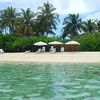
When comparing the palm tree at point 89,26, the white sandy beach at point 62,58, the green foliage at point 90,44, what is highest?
the palm tree at point 89,26

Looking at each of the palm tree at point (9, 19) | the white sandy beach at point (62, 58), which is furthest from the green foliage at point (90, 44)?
the palm tree at point (9, 19)

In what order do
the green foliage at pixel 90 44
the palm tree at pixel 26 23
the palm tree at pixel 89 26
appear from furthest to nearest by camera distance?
the palm tree at pixel 89 26 → the palm tree at pixel 26 23 → the green foliage at pixel 90 44

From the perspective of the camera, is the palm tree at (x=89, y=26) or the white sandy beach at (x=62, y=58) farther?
the palm tree at (x=89, y=26)

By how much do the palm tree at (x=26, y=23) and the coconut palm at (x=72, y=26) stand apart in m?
8.94

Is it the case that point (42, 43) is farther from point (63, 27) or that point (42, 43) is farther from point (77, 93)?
point (77, 93)

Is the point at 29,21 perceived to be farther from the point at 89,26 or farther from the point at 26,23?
the point at 89,26

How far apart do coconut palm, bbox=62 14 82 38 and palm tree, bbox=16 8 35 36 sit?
8.94 meters

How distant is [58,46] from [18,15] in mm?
20461

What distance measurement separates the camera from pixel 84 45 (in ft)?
171

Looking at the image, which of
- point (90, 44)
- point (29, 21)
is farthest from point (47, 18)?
Answer: point (90, 44)

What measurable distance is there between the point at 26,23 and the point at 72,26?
11480 mm

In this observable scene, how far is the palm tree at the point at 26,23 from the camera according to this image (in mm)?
68688

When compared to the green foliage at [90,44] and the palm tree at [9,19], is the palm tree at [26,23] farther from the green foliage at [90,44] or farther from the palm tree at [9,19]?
the green foliage at [90,44]

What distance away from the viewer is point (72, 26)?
249 feet
